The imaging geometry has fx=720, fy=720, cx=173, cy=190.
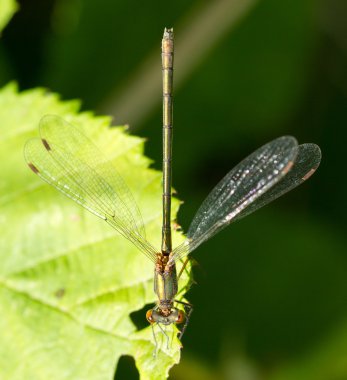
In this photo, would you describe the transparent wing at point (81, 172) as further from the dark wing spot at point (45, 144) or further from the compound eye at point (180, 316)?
the compound eye at point (180, 316)

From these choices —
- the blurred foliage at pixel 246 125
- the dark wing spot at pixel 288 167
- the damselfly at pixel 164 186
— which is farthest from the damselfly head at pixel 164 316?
the blurred foliage at pixel 246 125

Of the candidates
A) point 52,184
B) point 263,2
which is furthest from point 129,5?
point 52,184

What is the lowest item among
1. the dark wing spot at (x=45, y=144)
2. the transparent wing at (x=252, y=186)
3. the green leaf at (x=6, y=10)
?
the transparent wing at (x=252, y=186)

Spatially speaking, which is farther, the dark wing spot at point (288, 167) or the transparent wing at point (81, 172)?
the transparent wing at point (81, 172)

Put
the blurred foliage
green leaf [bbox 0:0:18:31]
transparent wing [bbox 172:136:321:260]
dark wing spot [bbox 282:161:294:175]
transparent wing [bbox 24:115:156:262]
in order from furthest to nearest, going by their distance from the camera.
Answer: the blurred foliage
green leaf [bbox 0:0:18:31]
transparent wing [bbox 24:115:156:262]
transparent wing [bbox 172:136:321:260]
dark wing spot [bbox 282:161:294:175]

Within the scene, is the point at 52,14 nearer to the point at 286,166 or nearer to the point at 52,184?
the point at 52,184

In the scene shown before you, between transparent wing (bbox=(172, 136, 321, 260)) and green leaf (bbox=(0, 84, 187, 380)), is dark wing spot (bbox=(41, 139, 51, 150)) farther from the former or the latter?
transparent wing (bbox=(172, 136, 321, 260))

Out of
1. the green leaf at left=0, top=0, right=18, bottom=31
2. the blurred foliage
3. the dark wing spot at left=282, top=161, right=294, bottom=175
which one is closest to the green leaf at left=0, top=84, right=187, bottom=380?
the green leaf at left=0, top=0, right=18, bottom=31
